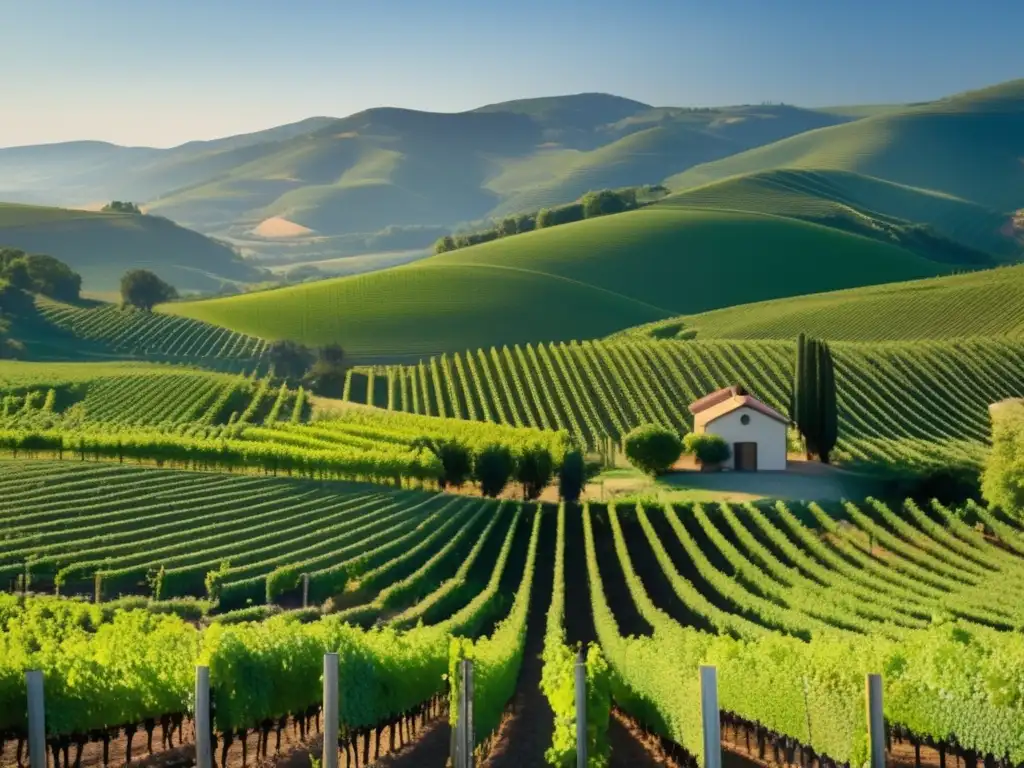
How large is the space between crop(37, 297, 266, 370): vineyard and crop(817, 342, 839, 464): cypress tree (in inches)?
2040

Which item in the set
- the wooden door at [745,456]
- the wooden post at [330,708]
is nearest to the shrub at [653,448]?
the wooden door at [745,456]

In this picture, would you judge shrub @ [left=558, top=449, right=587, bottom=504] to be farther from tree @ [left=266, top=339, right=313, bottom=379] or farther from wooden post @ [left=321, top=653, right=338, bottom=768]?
tree @ [left=266, top=339, right=313, bottom=379]

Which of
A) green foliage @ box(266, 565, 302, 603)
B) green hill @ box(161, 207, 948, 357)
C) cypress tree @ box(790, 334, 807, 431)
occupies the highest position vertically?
green hill @ box(161, 207, 948, 357)

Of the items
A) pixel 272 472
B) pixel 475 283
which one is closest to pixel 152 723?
pixel 272 472

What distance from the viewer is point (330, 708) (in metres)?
14.4

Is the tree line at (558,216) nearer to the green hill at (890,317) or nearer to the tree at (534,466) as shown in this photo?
the green hill at (890,317)

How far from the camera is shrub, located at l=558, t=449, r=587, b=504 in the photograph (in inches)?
2207

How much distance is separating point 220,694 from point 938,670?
32.8ft

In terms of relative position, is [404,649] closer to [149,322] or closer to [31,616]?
[31,616]

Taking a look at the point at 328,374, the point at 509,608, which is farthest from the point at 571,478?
the point at 328,374

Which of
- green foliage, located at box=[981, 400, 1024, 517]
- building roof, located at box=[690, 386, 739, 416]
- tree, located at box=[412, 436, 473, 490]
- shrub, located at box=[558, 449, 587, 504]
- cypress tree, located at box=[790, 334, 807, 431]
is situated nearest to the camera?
green foliage, located at box=[981, 400, 1024, 517]

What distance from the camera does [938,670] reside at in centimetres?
1812

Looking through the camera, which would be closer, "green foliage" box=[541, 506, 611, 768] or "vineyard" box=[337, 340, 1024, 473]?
"green foliage" box=[541, 506, 611, 768]

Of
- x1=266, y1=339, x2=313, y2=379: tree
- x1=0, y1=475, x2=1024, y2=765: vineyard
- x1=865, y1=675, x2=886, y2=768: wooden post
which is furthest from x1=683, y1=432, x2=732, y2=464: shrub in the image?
x1=865, y1=675, x2=886, y2=768: wooden post
